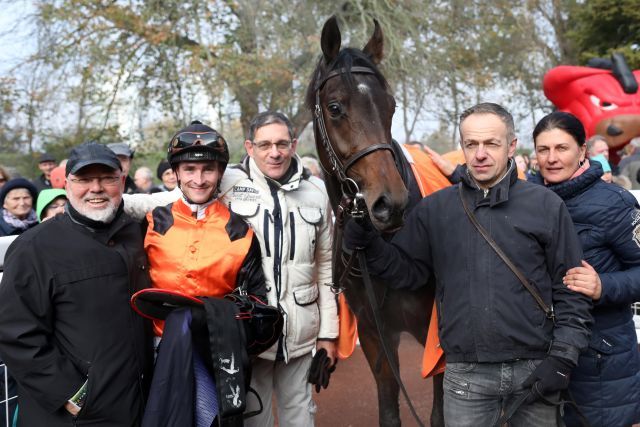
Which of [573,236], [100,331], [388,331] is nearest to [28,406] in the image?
[100,331]

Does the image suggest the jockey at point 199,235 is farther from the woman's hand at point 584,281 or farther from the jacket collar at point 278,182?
the woman's hand at point 584,281

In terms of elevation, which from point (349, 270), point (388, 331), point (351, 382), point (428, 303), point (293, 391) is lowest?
point (351, 382)

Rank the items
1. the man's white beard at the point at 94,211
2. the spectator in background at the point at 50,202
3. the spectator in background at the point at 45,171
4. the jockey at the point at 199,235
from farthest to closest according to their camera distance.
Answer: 1. the spectator in background at the point at 45,171
2. the spectator in background at the point at 50,202
3. the jockey at the point at 199,235
4. the man's white beard at the point at 94,211

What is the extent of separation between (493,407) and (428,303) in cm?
73

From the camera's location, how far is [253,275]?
2404mm

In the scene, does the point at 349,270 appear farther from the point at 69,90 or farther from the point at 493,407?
the point at 69,90

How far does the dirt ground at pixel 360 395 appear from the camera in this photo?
166 inches

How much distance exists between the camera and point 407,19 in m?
11.6

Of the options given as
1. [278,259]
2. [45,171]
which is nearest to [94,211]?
[278,259]

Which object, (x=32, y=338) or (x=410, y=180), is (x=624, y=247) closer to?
(x=410, y=180)

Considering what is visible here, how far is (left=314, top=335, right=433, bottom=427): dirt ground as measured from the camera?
166 inches

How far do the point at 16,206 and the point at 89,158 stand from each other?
2605mm

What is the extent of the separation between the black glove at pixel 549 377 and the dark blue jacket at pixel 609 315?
0.36 meters

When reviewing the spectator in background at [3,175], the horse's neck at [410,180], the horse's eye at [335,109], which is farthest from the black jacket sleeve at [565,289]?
the spectator in background at [3,175]
